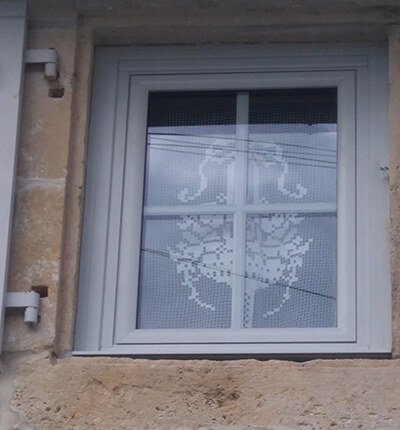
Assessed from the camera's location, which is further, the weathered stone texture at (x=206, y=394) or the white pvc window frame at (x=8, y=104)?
the white pvc window frame at (x=8, y=104)

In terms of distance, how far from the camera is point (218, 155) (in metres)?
4.02

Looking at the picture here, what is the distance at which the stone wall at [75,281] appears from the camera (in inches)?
140

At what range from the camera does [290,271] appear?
3857 millimetres

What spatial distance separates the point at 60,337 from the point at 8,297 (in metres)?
0.16

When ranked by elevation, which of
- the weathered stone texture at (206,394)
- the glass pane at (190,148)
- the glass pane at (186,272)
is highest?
the glass pane at (190,148)

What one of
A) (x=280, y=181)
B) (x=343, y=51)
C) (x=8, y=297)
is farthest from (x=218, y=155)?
(x=8, y=297)

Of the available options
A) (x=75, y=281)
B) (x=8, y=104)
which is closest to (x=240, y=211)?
(x=75, y=281)

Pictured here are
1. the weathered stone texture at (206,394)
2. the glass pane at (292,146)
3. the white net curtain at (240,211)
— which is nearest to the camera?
the weathered stone texture at (206,394)

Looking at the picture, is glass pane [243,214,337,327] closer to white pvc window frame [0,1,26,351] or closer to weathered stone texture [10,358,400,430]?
weathered stone texture [10,358,400,430]

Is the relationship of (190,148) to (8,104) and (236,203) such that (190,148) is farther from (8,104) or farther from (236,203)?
(8,104)

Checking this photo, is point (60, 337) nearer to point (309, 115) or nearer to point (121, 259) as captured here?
point (121, 259)

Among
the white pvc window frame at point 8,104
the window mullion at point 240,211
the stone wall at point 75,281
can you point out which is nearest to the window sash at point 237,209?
the window mullion at point 240,211

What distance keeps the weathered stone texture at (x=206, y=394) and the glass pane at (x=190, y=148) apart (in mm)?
522

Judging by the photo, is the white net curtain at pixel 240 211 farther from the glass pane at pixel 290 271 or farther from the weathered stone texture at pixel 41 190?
the weathered stone texture at pixel 41 190
